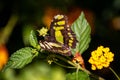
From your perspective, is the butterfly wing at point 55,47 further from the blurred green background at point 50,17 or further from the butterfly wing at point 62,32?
the blurred green background at point 50,17

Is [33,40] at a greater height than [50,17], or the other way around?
[33,40]

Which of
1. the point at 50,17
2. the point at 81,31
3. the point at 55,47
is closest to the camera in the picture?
the point at 55,47

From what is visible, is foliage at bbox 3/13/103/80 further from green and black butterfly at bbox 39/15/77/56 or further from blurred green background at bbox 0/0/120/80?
blurred green background at bbox 0/0/120/80

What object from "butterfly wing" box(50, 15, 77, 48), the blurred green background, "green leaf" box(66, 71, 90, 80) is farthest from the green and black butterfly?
the blurred green background

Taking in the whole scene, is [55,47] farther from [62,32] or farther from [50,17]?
[50,17]

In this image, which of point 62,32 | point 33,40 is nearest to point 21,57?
point 33,40

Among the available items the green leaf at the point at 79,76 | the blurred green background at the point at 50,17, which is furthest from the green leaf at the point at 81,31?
the blurred green background at the point at 50,17
